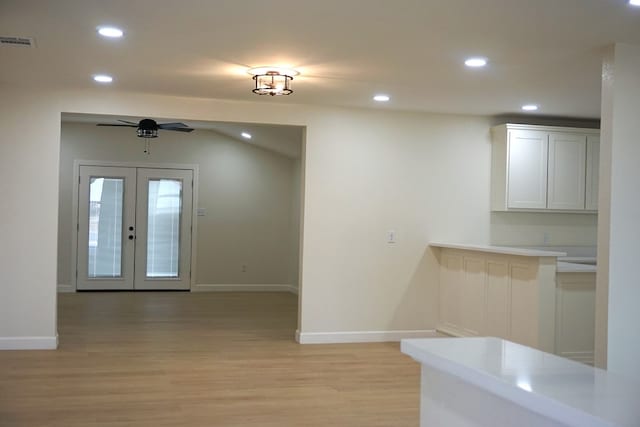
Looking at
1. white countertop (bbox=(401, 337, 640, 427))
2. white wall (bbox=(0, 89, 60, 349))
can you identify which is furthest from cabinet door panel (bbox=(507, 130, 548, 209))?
white countertop (bbox=(401, 337, 640, 427))

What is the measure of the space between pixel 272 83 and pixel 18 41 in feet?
5.98

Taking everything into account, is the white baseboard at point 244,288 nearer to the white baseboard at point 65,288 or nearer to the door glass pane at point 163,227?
the door glass pane at point 163,227

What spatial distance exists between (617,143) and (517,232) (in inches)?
134

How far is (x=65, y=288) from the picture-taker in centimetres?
1069

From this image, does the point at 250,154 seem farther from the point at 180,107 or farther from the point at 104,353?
the point at 104,353

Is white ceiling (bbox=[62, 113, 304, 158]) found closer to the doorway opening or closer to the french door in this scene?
the doorway opening

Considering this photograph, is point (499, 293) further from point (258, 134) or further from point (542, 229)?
point (258, 134)

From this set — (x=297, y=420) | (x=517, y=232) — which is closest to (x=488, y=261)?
(x=517, y=232)

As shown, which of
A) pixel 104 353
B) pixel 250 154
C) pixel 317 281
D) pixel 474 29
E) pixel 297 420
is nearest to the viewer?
pixel 474 29

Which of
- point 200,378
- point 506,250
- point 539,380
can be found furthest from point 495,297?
point 539,380

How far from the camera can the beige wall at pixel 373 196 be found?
22.2ft

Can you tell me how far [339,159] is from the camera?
22.7 ft

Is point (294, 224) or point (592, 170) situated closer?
point (592, 170)

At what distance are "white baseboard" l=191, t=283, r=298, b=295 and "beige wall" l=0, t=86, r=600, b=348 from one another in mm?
4320
